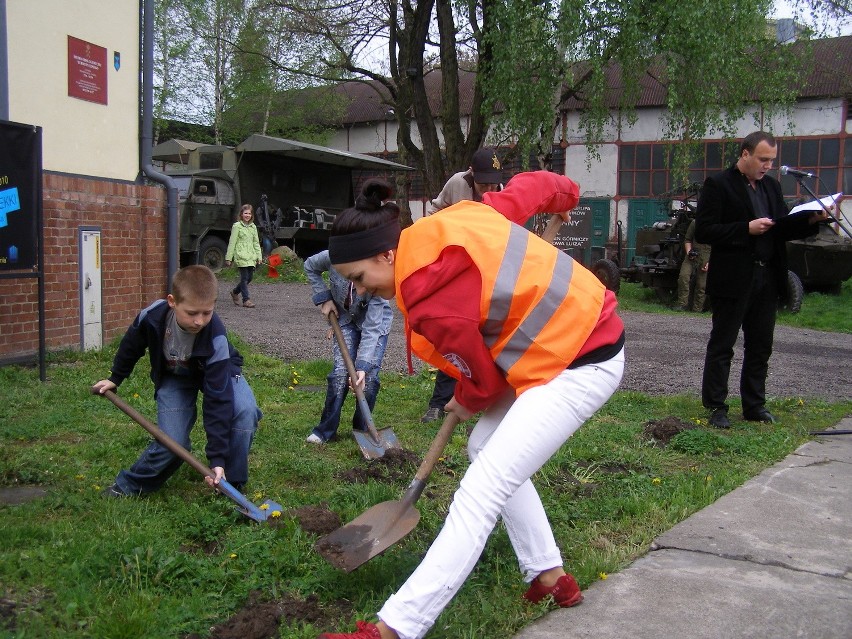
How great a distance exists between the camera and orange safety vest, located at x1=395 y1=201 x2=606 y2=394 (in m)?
2.49

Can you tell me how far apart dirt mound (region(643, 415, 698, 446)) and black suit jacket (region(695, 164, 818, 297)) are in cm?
87

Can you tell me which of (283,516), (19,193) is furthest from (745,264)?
(19,193)

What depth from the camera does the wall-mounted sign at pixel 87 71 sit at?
25.8 feet

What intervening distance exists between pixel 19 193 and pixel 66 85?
5.81 ft

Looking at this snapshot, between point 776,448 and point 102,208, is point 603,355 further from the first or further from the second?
point 102,208

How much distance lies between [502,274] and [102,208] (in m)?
6.64

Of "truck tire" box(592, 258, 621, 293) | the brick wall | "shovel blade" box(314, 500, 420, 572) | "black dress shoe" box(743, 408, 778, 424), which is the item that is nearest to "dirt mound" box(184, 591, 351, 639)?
"shovel blade" box(314, 500, 420, 572)

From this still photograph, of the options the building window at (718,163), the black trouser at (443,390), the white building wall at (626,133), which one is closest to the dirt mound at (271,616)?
the black trouser at (443,390)

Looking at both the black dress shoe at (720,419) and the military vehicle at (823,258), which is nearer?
the black dress shoe at (720,419)

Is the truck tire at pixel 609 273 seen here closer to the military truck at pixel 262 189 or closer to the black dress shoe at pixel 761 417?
the military truck at pixel 262 189

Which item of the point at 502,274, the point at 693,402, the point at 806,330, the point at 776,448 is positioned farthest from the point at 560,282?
the point at 806,330

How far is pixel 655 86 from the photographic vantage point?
79.2ft

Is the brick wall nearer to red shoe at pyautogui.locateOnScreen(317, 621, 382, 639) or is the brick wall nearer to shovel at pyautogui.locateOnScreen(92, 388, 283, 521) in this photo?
shovel at pyautogui.locateOnScreen(92, 388, 283, 521)

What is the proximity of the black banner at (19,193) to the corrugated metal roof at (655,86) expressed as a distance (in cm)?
1259
